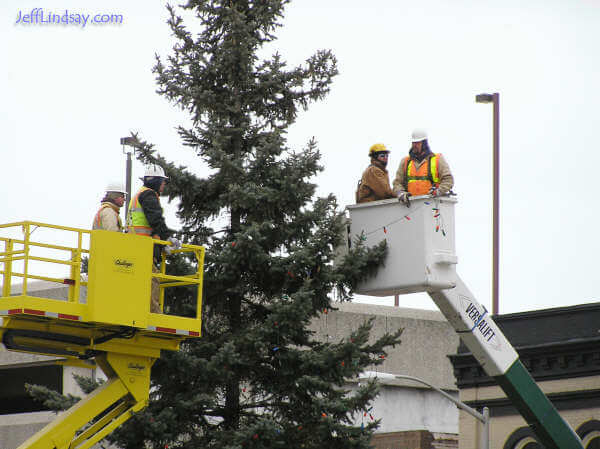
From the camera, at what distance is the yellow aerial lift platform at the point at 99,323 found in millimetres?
15203

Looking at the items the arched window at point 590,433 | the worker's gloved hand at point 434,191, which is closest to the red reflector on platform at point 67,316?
the worker's gloved hand at point 434,191

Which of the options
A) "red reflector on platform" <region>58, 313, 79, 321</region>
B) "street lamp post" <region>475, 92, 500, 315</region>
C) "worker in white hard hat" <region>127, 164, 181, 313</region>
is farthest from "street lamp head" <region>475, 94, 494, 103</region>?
"red reflector on platform" <region>58, 313, 79, 321</region>

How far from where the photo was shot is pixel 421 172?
1875 centimetres

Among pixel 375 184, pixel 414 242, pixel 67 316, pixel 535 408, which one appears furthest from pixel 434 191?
pixel 67 316

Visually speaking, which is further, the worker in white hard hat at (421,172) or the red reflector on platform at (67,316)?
the worker in white hard hat at (421,172)

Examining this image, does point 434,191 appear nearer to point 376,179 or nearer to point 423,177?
point 423,177

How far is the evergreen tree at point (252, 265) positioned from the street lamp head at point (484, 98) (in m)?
15.8

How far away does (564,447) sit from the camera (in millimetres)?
21922

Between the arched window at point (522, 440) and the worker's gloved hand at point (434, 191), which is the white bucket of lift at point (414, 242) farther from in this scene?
the arched window at point (522, 440)

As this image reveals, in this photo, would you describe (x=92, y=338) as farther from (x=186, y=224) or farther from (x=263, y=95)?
→ (x=263, y=95)

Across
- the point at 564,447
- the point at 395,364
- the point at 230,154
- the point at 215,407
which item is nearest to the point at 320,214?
the point at 230,154

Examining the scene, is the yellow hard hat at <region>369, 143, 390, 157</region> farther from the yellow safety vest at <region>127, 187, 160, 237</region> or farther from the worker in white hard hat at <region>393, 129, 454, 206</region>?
the yellow safety vest at <region>127, 187, 160, 237</region>

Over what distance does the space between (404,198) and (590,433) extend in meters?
10.7

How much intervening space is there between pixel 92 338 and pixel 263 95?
638 centimetres
